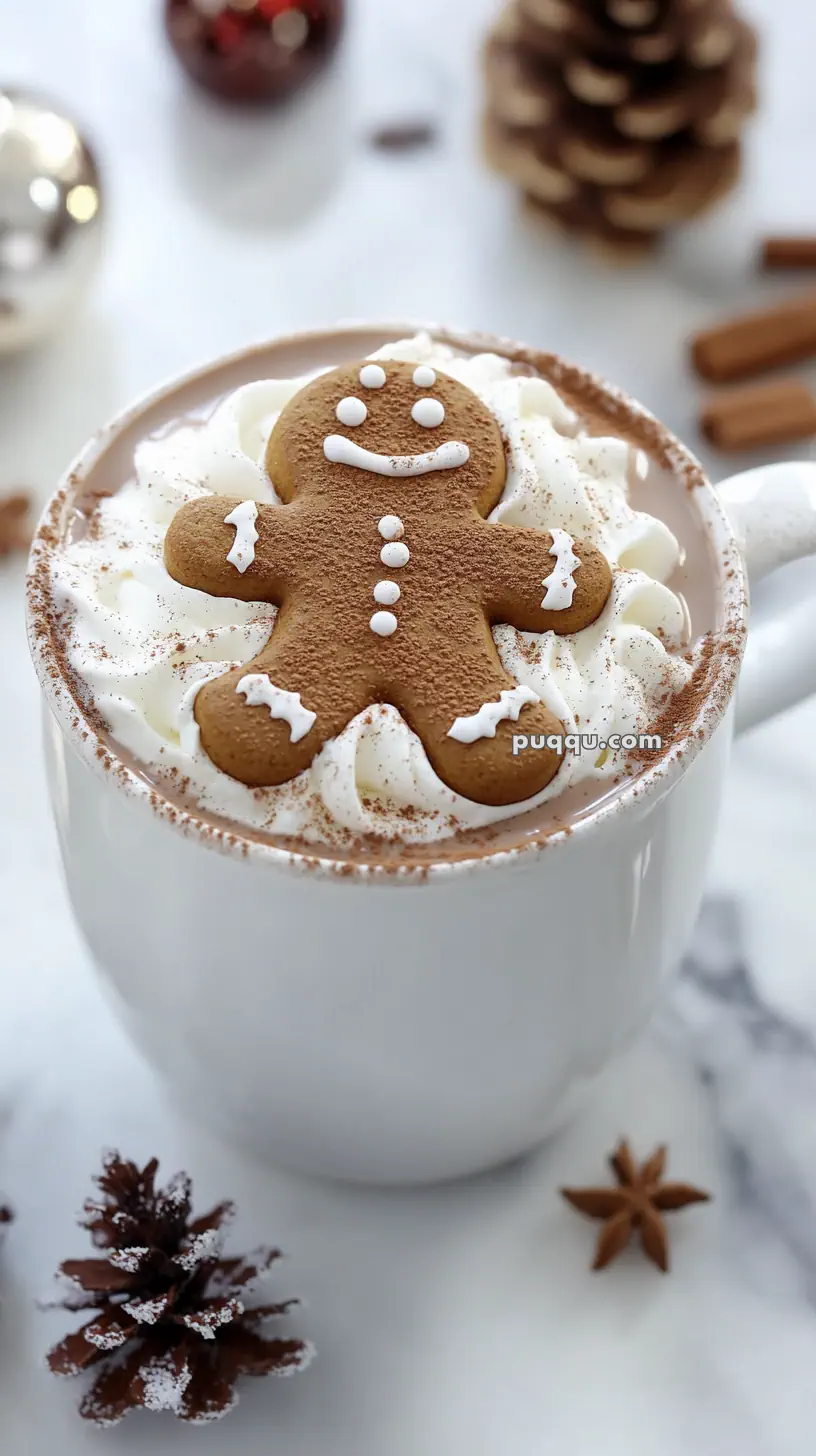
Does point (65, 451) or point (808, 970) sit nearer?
point (808, 970)

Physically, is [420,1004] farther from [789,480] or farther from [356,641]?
[789,480]

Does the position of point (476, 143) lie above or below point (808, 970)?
above

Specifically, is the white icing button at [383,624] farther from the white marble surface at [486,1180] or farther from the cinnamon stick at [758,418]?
the cinnamon stick at [758,418]

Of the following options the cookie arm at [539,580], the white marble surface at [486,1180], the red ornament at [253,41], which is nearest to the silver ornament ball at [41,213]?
the white marble surface at [486,1180]

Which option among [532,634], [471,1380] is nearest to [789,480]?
[532,634]

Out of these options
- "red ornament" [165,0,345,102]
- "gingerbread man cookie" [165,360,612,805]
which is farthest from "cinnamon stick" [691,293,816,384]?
"gingerbread man cookie" [165,360,612,805]
